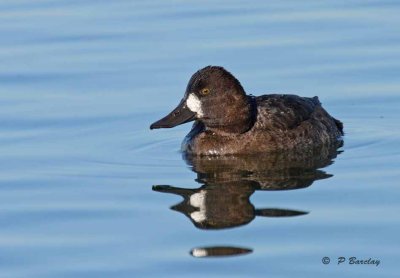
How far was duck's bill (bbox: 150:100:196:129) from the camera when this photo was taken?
41.1 feet

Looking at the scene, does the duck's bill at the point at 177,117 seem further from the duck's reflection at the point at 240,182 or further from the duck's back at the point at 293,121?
the duck's back at the point at 293,121

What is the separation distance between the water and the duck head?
1.33 feet

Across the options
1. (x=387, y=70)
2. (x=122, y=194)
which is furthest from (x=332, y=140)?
(x=122, y=194)

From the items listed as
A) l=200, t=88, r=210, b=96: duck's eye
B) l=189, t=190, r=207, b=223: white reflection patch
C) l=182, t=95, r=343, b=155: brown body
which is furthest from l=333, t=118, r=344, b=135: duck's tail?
l=189, t=190, r=207, b=223: white reflection patch

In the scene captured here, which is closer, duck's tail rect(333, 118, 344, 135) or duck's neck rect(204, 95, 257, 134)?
duck's neck rect(204, 95, 257, 134)

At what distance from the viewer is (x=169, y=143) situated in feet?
43.1

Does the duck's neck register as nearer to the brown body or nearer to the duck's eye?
the brown body

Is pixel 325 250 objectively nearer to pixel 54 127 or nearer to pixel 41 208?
pixel 41 208

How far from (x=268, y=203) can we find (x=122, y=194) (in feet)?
4.17

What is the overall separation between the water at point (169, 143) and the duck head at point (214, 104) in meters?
0.41

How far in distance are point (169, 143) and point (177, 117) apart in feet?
1.97

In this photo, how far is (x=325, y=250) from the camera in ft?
29.3

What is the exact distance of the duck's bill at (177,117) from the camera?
41.1ft

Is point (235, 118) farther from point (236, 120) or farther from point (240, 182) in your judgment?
point (240, 182)
